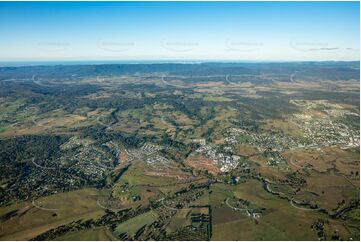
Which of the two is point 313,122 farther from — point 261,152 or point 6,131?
point 6,131

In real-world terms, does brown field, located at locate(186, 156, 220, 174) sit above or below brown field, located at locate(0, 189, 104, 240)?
above

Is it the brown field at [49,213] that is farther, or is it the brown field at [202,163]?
the brown field at [202,163]

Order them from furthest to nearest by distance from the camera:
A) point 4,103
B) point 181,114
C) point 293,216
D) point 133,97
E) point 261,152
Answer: point 133,97 → point 4,103 → point 181,114 → point 261,152 → point 293,216

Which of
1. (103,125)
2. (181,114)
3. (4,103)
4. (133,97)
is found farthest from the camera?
(133,97)

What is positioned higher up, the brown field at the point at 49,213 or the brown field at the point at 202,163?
the brown field at the point at 202,163

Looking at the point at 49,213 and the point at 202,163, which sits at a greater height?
the point at 202,163

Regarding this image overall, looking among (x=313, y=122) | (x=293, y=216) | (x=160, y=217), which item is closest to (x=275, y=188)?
(x=293, y=216)

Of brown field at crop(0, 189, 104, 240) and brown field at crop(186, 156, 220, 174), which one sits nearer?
brown field at crop(0, 189, 104, 240)

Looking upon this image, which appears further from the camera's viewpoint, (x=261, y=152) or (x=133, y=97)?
(x=133, y=97)

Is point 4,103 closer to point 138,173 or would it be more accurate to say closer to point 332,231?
point 138,173

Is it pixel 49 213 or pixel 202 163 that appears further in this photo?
pixel 202 163
